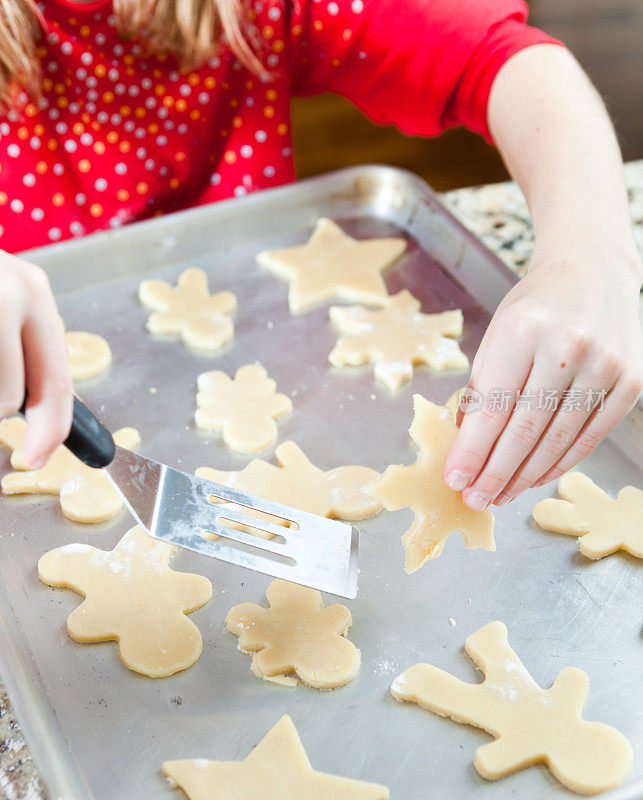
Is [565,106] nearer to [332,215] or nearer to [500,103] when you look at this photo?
[500,103]

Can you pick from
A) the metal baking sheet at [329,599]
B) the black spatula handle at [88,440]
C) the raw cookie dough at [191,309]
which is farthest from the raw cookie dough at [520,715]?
the raw cookie dough at [191,309]

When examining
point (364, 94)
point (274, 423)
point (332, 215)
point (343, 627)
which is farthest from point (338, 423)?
point (364, 94)

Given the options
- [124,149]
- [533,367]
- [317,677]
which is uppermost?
[533,367]

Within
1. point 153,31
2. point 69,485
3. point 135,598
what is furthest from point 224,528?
point 153,31

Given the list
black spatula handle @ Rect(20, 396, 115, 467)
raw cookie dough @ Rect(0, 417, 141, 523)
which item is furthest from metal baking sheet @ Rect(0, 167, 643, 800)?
black spatula handle @ Rect(20, 396, 115, 467)

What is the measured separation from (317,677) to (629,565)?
306mm

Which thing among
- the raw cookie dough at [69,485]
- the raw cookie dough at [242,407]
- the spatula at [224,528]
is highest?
the spatula at [224,528]

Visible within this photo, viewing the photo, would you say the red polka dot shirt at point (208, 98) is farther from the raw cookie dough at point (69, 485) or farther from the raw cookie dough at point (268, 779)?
the raw cookie dough at point (268, 779)

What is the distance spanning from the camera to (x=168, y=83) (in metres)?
1.12

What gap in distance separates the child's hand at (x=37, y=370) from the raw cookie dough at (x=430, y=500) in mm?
308

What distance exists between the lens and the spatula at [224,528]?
68 cm

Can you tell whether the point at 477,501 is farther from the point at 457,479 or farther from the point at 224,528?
the point at 224,528

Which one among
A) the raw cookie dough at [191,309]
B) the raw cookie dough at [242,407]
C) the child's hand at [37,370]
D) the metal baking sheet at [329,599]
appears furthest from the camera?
the raw cookie dough at [191,309]

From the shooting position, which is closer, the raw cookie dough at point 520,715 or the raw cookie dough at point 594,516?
the raw cookie dough at point 520,715
